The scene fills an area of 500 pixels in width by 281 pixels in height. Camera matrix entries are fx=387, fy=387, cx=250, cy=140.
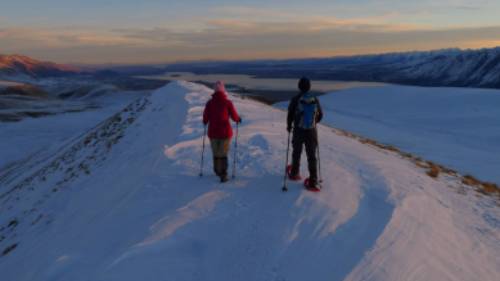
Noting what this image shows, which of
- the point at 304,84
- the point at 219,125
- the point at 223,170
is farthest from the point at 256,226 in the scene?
the point at 304,84

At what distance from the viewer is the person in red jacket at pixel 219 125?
916cm

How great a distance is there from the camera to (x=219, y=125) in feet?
30.2

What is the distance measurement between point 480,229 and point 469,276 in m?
2.78

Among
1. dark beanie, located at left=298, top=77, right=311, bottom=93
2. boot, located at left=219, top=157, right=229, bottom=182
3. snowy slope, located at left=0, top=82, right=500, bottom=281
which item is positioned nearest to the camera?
snowy slope, located at left=0, top=82, right=500, bottom=281

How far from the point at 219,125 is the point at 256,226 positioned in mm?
3111

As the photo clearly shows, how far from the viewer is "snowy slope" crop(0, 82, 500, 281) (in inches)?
233

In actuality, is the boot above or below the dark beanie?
below

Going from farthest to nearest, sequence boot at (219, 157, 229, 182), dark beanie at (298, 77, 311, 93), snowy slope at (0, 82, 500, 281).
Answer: boot at (219, 157, 229, 182) < dark beanie at (298, 77, 311, 93) < snowy slope at (0, 82, 500, 281)

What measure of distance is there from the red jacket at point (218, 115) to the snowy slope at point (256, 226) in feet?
3.75

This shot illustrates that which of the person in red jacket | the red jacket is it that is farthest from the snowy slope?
the red jacket

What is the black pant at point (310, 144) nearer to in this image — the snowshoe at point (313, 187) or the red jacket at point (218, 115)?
the snowshoe at point (313, 187)

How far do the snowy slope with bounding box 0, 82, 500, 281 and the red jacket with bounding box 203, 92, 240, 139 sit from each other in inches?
45.1

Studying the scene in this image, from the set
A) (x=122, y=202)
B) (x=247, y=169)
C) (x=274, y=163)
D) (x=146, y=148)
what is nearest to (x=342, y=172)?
(x=274, y=163)

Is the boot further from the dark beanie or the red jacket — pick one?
the dark beanie
